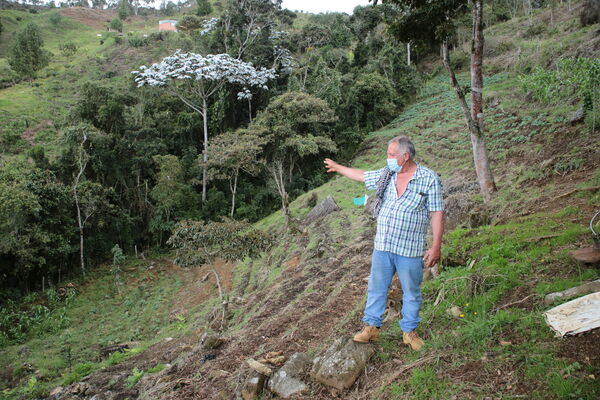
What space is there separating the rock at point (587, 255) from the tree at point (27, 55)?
44109mm

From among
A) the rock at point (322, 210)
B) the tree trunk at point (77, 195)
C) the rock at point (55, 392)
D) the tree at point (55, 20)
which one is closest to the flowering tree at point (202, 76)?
the tree trunk at point (77, 195)

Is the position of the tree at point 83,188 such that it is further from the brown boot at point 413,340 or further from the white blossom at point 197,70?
the brown boot at point 413,340

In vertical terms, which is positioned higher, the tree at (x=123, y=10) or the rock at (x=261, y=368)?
the tree at (x=123, y=10)

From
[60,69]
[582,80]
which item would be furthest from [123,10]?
[582,80]

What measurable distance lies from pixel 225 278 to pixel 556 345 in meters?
13.4

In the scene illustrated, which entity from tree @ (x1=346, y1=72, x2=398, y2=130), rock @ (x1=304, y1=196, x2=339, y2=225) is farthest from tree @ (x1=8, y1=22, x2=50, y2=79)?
rock @ (x1=304, y1=196, x2=339, y2=225)

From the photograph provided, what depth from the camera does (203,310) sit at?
12422 mm

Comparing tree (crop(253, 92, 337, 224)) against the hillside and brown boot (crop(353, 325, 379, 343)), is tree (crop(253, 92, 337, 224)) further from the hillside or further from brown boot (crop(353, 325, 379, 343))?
brown boot (crop(353, 325, 379, 343))

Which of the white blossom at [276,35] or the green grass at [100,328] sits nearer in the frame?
the green grass at [100,328]

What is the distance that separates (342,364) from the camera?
3133 millimetres

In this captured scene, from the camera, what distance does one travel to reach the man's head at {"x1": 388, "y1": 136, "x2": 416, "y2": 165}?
2961 millimetres

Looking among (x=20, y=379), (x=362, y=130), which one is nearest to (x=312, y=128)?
(x=362, y=130)

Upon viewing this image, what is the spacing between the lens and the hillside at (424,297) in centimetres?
278

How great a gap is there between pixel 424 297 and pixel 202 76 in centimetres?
2027
